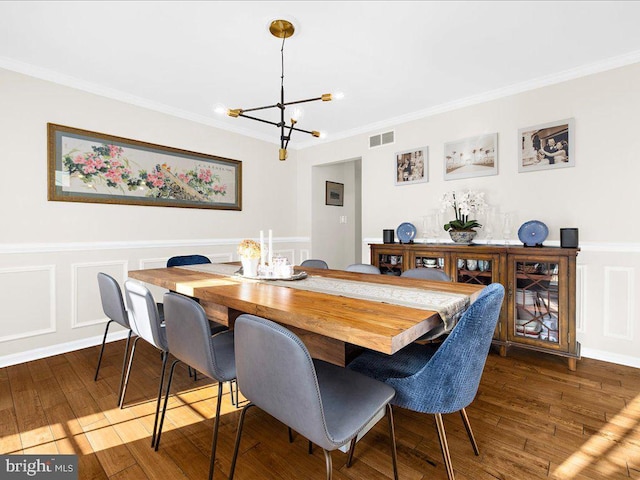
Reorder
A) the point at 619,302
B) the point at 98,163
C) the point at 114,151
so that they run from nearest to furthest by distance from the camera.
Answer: the point at 619,302 → the point at 98,163 → the point at 114,151

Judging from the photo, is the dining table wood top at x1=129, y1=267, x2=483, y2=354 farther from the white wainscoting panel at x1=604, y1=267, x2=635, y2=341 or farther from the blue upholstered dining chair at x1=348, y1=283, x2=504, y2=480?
the white wainscoting panel at x1=604, y1=267, x2=635, y2=341

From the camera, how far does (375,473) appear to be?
1.45 metres

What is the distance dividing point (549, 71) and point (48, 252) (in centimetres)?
471

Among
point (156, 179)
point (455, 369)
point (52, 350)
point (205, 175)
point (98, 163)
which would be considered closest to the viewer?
point (455, 369)

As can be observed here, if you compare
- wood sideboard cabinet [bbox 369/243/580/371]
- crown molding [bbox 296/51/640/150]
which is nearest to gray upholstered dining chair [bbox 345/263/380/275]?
wood sideboard cabinet [bbox 369/243/580/371]

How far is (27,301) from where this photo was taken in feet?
8.95

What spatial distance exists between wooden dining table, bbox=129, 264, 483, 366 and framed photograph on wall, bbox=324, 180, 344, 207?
10.1 feet

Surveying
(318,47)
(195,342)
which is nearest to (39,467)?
(195,342)

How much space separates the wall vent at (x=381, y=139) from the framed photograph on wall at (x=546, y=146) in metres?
1.39

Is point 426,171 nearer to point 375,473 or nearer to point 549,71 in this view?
point 549,71

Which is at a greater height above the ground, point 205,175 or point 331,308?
point 205,175

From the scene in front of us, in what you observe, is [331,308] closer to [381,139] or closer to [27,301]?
[27,301]

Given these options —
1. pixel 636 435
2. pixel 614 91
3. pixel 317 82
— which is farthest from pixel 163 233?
pixel 614 91

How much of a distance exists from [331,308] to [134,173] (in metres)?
3.02
